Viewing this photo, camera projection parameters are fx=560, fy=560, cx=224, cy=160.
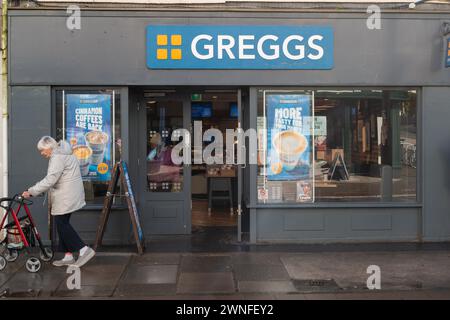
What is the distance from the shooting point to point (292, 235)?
948 cm

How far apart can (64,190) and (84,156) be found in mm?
1742

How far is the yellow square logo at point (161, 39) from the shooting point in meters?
9.19

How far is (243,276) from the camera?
7445 millimetres

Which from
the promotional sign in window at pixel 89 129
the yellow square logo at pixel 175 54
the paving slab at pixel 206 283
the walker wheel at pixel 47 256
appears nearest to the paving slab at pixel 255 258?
the paving slab at pixel 206 283

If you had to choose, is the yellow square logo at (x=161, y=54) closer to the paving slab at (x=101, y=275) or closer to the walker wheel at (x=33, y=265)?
the paving slab at (x=101, y=275)

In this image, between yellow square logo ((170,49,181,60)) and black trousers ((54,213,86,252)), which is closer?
black trousers ((54,213,86,252))

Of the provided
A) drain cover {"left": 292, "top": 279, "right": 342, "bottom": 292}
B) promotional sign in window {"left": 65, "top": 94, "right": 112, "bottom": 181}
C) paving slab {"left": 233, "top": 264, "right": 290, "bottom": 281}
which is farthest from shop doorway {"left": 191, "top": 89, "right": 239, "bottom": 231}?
drain cover {"left": 292, "top": 279, "right": 342, "bottom": 292}

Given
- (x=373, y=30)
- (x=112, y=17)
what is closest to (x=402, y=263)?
(x=373, y=30)

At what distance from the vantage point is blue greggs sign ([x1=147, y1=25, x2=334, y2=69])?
9.22m

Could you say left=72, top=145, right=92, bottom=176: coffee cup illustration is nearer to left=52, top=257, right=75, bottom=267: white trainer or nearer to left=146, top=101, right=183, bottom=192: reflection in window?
left=146, top=101, right=183, bottom=192: reflection in window

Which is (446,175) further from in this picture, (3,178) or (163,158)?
(3,178)

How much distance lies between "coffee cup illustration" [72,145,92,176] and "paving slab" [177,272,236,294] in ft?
9.70

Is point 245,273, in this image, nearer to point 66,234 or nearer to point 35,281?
point 66,234

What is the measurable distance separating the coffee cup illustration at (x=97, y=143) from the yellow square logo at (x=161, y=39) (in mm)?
1780
